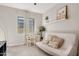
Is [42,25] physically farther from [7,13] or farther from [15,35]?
[7,13]

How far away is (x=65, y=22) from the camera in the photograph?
5.79 feet

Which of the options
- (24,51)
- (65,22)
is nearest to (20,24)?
(24,51)

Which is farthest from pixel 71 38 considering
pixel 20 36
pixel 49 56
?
pixel 20 36

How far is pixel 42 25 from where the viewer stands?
1.79 meters

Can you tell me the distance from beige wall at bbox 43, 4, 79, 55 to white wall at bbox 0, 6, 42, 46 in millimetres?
416

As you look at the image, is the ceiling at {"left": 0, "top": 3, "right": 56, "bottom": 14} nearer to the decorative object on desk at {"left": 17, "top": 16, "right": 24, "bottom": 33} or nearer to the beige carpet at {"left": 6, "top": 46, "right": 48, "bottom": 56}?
the decorative object on desk at {"left": 17, "top": 16, "right": 24, "bottom": 33}


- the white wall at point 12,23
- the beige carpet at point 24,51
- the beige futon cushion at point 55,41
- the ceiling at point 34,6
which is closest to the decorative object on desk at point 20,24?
the white wall at point 12,23

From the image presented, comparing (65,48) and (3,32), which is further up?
(3,32)

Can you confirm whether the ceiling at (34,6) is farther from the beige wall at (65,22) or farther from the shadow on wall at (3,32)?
the shadow on wall at (3,32)

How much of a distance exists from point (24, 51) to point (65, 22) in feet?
2.77

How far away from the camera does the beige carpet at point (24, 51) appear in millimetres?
1666

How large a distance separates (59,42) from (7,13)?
98cm

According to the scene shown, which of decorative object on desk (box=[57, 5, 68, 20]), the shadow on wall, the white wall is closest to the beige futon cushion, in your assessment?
decorative object on desk (box=[57, 5, 68, 20])

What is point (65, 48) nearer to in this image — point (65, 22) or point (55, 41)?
point (55, 41)
